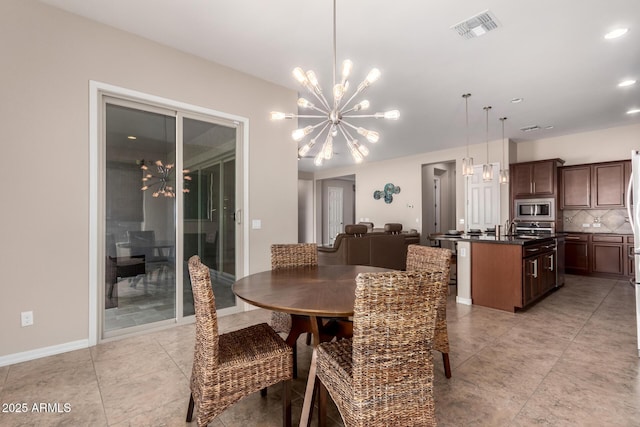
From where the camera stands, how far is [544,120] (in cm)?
537

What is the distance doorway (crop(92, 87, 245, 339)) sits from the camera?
2926 millimetres

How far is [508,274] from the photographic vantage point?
3.76 metres

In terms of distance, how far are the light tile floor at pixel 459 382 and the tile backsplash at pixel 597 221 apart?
3.55m

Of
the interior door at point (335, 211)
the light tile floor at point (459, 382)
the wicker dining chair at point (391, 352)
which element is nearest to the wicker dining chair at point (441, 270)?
the light tile floor at point (459, 382)

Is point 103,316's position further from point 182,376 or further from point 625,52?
point 625,52

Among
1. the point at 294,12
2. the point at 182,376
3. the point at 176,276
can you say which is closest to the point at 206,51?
the point at 294,12

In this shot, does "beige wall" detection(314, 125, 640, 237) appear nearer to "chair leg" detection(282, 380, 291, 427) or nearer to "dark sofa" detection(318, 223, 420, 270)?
"dark sofa" detection(318, 223, 420, 270)

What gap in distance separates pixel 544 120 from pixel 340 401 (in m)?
6.14

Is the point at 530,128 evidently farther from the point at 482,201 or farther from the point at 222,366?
the point at 222,366

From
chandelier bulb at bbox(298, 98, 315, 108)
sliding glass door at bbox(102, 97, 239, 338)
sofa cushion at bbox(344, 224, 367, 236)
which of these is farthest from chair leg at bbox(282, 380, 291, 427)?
sofa cushion at bbox(344, 224, 367, 236)

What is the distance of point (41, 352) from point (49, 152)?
1666 mm

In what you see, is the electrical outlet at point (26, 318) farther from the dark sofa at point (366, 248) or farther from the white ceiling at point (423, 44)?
the dark sofa at point (366, 248)

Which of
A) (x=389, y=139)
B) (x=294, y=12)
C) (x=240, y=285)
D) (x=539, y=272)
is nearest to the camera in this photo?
(x=240, y=285)

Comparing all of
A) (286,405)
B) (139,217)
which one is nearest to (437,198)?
(139,217)
